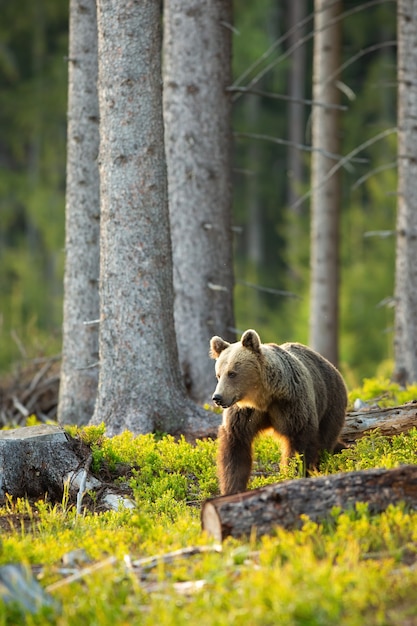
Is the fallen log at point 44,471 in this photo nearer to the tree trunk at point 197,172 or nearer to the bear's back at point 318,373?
the bear's back at point 318,373

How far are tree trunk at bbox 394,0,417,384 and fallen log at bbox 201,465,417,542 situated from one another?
6930 millimetres

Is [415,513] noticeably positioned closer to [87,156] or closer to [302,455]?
[302,455]

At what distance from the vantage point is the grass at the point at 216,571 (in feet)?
14.1

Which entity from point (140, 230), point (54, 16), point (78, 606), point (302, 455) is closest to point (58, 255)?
point (54, 16)

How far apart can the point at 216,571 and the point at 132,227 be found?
4.51 meters

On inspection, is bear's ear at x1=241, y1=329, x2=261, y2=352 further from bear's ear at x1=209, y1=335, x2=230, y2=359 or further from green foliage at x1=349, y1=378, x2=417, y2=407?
green foliage at x1=349, y1=378, x2=417, y2=407

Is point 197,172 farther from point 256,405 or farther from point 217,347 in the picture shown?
point 256,405

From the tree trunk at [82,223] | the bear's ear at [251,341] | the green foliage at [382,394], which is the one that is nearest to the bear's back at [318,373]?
the bear's ear at [251,341]

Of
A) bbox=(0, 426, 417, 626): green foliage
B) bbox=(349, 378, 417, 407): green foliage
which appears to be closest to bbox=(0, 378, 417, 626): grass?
bbox=(0, 426, 417, 626): green foliage

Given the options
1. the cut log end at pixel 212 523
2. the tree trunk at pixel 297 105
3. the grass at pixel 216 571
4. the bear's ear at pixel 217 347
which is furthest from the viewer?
the tree trunk at pixel 297 105

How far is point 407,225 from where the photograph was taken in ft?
40.9

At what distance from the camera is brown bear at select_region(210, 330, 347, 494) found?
698 cm

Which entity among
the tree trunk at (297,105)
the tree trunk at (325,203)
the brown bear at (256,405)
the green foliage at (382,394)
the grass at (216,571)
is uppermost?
the tree trunk at (297,105)

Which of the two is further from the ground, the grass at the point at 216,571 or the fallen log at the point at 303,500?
the fallen log at the point at 303,500
